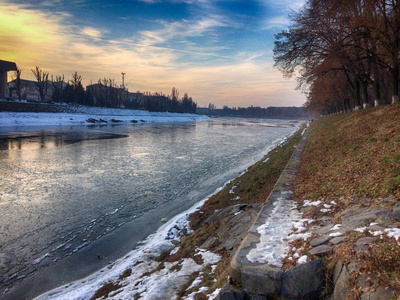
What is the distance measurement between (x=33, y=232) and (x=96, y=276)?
3.38 m

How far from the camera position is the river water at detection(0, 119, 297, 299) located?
6996 mm

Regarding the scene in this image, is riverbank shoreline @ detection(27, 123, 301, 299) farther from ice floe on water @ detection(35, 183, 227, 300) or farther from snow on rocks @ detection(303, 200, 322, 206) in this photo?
snow on rocks @ detection(303, 200, 322, 206)

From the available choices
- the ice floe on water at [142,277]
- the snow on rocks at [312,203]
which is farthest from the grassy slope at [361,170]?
the ice floe on water at [142,277]

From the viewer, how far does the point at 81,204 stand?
1091 cm

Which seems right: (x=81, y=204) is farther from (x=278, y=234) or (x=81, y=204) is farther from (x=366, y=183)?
(x=366, y=183)

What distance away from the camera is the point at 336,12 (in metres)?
14.9

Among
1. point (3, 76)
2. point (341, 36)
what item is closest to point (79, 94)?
point (3, 76)

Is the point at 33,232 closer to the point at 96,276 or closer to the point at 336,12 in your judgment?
the point at 96,276

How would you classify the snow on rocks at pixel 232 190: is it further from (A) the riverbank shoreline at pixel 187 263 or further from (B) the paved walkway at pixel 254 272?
(B) the paved walkway at pixel 254 272

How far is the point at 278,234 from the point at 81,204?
27.9 ft

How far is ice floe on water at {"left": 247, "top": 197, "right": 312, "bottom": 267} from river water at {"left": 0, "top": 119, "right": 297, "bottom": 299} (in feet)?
14.2

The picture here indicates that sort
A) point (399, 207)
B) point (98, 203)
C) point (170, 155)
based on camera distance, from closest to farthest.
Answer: point (399, 207) → point (98, 203) → point (170, 155)

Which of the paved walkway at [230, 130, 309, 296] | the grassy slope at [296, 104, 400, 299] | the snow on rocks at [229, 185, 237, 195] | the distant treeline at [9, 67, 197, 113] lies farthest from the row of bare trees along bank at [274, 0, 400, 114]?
the distant treeline at [9, 67, 197, 113]

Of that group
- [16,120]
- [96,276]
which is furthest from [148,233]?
[16,120]
